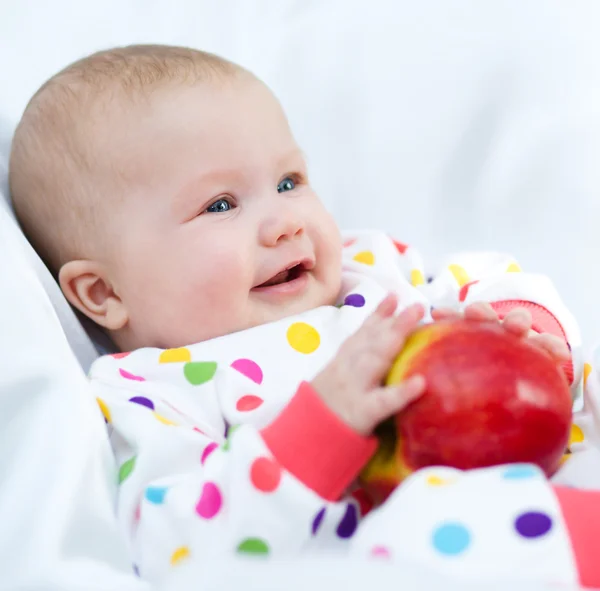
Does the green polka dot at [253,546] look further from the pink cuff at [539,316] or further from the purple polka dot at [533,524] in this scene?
the pink cuff at [539,316]

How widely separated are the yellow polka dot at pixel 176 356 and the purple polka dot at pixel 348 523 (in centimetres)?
32

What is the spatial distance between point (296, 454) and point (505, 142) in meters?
1.05

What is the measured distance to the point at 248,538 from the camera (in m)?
0.81

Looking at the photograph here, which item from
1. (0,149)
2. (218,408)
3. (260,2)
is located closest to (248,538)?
(218,408)

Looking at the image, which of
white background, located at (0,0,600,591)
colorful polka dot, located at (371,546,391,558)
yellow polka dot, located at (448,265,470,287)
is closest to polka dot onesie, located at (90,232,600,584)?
colorful polka dot, located at (371,546,391,558)

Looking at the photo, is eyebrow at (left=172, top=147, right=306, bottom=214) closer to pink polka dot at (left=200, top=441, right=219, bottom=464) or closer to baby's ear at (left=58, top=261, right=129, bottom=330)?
baby's ear at (left=58, top=261, right=129, bottom=330)

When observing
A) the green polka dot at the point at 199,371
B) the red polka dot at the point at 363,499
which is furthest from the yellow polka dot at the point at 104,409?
the red polka dot at the point at 363,499

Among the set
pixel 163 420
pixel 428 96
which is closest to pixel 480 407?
pixel 163 420

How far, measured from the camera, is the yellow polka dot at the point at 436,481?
0.74 metres

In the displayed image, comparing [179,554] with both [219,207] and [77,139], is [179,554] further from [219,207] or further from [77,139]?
[77,139]

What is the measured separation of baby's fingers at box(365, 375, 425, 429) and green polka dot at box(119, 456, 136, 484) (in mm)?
301

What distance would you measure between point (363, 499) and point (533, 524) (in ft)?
0.78

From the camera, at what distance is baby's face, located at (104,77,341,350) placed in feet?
3.55

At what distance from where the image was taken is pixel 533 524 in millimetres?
707
